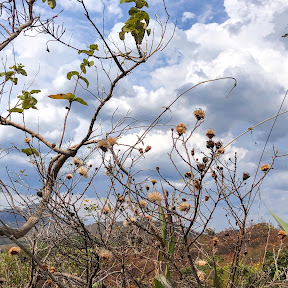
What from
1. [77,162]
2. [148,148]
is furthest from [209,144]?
[77,162]

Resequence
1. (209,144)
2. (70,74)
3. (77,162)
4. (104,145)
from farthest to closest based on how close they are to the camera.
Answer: (70,74)
(77,162)
(104,145)
(209,144)

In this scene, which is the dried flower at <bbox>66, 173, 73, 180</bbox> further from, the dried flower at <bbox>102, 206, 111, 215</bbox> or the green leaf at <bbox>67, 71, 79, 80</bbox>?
the green leaf at <bbox>67, 71, 79, 80</bbox>

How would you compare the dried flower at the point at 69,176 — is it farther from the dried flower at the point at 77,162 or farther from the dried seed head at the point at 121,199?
the dried seed head at the point at 121,199

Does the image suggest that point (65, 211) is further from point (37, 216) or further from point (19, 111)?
point (19, 111)

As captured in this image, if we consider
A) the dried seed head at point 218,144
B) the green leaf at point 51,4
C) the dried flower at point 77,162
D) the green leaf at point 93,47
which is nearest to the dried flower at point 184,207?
the dried seed head at point 218,144

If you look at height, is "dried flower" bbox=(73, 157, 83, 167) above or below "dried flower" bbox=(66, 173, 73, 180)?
above

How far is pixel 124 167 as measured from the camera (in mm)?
2820

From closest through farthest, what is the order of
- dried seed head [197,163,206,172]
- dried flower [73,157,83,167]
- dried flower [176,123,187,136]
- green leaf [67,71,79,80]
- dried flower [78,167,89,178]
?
1. dried seed head [197,163,206,172]
2. dried flower [176,123,187,136]
3. dried flower [78,167,89,178]
4. dried flower [73,157,83,167]
5. green leaf [67,71,79,80]

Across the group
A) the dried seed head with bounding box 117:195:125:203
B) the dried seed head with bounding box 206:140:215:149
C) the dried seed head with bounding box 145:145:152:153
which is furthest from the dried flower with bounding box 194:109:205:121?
the dried seed head with bounding box 117:195:125:203

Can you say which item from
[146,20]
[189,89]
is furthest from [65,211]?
[146,20]

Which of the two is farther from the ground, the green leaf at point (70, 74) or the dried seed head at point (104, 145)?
the green leaf at point (70, 74)

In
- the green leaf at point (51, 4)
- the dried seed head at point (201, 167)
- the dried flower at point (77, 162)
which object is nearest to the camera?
the dried seed head at point (201, 167)

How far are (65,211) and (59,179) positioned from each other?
0.76m

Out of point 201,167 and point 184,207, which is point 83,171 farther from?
point 201,167
